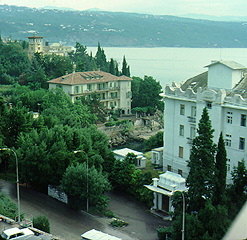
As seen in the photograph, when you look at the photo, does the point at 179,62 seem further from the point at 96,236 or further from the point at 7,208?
the point at 96,236

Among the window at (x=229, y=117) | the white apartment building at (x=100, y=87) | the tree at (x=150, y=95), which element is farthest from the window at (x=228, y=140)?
the tree at (x=150, y=95)

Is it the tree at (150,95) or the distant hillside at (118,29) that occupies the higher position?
the distant hillside at (118,29)

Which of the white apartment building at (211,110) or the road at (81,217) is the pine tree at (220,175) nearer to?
the road at (81,217)

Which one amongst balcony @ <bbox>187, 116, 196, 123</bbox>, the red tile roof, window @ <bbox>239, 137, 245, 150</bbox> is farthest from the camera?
the red tile roof

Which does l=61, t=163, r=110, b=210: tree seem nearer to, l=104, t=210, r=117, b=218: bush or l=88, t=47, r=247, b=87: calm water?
l=104, t=210, r=117, b=218: bush

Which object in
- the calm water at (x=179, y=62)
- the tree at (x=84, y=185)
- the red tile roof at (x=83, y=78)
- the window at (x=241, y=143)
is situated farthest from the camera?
the calm water at (x=179, y=62)

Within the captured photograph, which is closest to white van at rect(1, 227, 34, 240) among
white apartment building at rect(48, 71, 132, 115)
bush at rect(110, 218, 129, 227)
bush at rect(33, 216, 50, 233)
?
bush at rect(33, 216, 50, 233)
